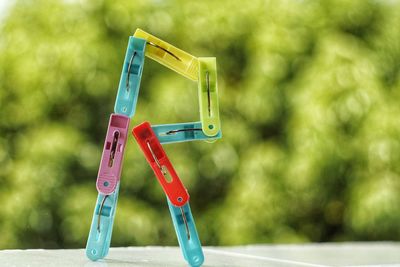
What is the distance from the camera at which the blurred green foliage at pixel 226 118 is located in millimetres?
Answer: 2324

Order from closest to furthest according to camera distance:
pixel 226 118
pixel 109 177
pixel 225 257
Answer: pixel 109 177
pixel 225 257
pixel 226 118

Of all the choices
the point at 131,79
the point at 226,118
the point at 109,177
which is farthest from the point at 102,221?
the point at 226,118

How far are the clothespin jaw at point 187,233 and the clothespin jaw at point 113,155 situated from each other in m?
0.07

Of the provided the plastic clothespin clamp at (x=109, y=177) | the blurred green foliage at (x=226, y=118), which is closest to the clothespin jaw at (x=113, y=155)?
the plastic clothespin clamp at (x=109, y=177)

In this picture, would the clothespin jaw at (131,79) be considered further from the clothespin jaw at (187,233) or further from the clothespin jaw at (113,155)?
the clothespin jaw at (187,233)

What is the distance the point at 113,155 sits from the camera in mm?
765

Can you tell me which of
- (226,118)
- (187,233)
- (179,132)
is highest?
(226,118)

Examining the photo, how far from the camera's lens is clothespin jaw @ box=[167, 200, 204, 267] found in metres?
0.76

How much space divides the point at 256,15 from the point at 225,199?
2.37ft

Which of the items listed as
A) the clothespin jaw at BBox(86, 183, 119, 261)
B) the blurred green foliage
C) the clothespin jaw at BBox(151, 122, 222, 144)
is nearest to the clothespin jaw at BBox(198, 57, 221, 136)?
the clothespin jaw at BBox(151, 122, 222, 144)

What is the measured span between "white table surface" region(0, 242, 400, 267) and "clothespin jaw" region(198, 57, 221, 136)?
6.6 inches

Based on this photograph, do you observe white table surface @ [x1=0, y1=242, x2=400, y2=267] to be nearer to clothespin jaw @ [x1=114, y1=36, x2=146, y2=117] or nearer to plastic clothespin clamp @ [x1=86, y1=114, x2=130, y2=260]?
plastic clothespin clamp @ [x1=86, y1=114, x2=130, y2=260]

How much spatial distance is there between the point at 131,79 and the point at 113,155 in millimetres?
91

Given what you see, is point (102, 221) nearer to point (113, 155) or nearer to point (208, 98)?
point (113, 155)
